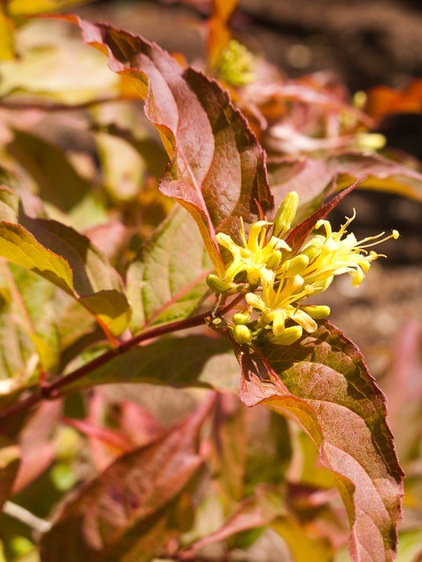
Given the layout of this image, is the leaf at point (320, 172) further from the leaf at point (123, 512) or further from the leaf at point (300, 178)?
the leaf at point (123, 512)

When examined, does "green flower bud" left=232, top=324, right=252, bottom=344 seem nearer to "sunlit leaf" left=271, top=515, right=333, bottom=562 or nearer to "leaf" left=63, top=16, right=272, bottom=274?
"leaf" left=63, top=16, right=272, bottom=274

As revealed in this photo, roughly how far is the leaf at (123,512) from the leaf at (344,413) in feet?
1.17

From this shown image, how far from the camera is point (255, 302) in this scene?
573 mm

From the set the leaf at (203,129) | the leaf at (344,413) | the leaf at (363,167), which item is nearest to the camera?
the leaf at (344,413)

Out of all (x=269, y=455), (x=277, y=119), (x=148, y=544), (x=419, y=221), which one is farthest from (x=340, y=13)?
(x=148, y=544)

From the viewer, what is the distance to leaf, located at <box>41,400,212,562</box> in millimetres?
880

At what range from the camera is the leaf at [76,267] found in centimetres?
60

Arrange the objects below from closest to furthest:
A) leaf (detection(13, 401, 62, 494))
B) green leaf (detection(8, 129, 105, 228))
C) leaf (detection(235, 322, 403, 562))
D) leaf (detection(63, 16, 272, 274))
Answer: leaf (detection(235, 322, 403, 562)) < leaf (detection(63, 16, 272, 274)) < leaf (detection(13, 401, 62, 494)) < green leaf (detection(8, 129, 105, 228))

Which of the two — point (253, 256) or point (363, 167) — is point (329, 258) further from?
point (363, 167)

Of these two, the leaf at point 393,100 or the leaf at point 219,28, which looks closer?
the leaf at point 219,28

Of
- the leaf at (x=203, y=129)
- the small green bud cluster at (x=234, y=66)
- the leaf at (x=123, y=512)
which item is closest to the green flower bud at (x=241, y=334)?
the leaf at (x=203, y=129)

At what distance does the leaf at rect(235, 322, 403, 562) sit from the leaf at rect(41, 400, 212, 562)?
356 millimetres

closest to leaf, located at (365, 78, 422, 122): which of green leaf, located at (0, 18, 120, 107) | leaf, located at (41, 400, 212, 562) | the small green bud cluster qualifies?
the small green bud cluster

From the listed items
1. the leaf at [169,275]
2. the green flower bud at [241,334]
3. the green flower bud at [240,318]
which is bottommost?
the leaf at [169,275]
